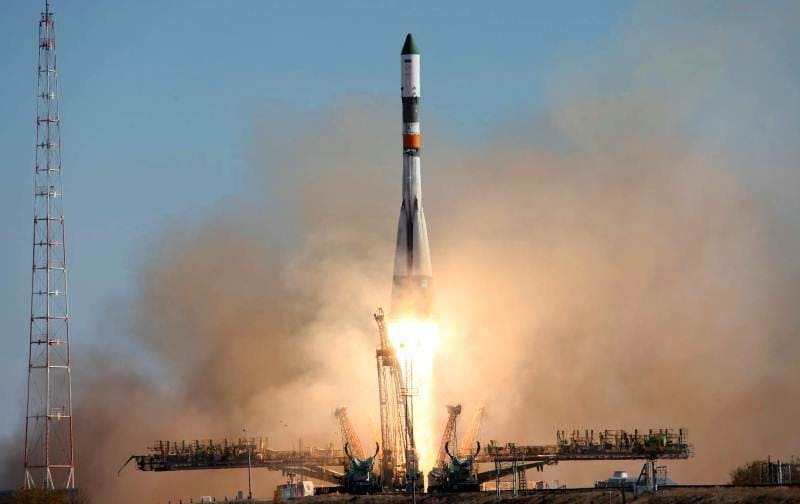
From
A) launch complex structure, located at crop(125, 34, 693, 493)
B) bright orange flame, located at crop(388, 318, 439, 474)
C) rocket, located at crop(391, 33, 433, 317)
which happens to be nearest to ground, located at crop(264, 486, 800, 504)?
launch complex structure, located at crop(125, 34, 693, 493)

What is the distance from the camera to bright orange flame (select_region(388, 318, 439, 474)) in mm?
126250

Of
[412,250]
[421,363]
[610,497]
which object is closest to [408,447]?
[421,363]

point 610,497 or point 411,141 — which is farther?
point 411,141

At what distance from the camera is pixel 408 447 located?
124375 millimetres

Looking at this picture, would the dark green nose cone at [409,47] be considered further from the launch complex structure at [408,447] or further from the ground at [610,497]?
the ground at [610,497]

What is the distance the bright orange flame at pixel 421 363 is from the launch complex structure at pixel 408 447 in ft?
1.11

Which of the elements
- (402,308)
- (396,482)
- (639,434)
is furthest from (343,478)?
(639,434)

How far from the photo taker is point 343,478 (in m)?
126

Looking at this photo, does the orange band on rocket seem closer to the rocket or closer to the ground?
the rocket

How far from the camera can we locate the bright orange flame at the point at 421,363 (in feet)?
414

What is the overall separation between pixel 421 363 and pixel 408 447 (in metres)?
5.87

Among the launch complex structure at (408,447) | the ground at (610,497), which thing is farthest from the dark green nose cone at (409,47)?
the ground at (610,497)

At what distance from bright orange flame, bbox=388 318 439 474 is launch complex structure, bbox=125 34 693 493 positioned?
34 centimetres

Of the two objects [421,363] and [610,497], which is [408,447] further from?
[610,497]
